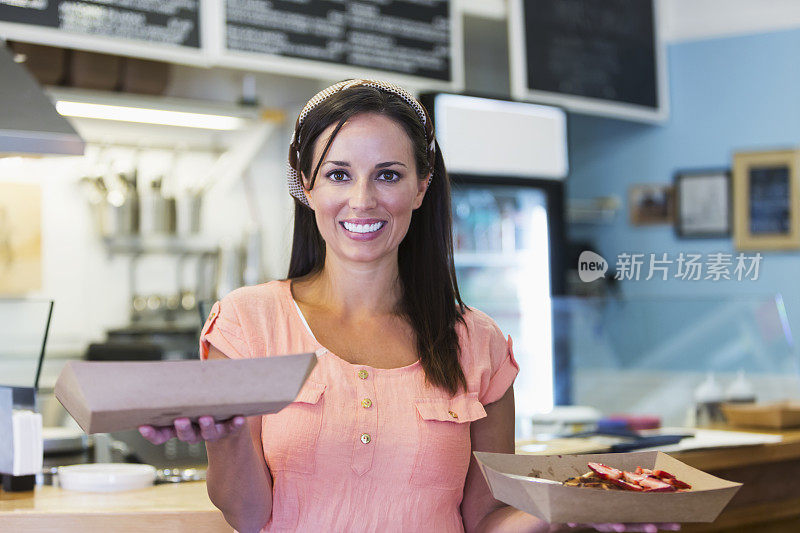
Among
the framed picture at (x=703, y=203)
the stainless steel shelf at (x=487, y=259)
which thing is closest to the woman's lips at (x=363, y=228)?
the stainless steel shelf at (x=487, y=259)

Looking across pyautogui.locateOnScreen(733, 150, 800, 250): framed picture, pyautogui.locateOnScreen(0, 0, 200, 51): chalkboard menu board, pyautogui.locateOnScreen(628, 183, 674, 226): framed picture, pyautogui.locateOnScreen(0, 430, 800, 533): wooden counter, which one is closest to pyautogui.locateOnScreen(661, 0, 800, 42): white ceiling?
pyautogui.locateOnScreen(733, 150, 800, 250): framed picture

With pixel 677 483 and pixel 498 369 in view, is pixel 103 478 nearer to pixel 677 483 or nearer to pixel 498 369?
pixel 498 369

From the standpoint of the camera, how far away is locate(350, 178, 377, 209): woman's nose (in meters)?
1.44

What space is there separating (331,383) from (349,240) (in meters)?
0.22

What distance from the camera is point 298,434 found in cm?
142

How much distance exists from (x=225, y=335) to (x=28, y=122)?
75cm

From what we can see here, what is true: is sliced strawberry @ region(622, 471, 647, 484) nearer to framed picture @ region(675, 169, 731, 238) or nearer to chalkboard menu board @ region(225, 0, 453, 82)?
chalkboard menu board @ region(225, 0, 453, 82)

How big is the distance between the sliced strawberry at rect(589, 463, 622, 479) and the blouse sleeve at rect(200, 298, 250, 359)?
540 millimetres

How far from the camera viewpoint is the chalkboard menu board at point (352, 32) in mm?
3613

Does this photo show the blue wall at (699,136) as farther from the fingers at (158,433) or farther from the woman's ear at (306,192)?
the fingers at (158,433)

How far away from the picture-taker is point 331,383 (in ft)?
4.78

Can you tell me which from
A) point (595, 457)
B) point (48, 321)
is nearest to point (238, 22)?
point (48, 321)

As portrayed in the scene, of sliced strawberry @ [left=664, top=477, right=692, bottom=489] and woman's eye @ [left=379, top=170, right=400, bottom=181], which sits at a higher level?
woman's eye @ [left=379, top=170, right=400, bottom=181]

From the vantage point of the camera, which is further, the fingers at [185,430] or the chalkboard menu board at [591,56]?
the chalkboard menu board at [591,56]
